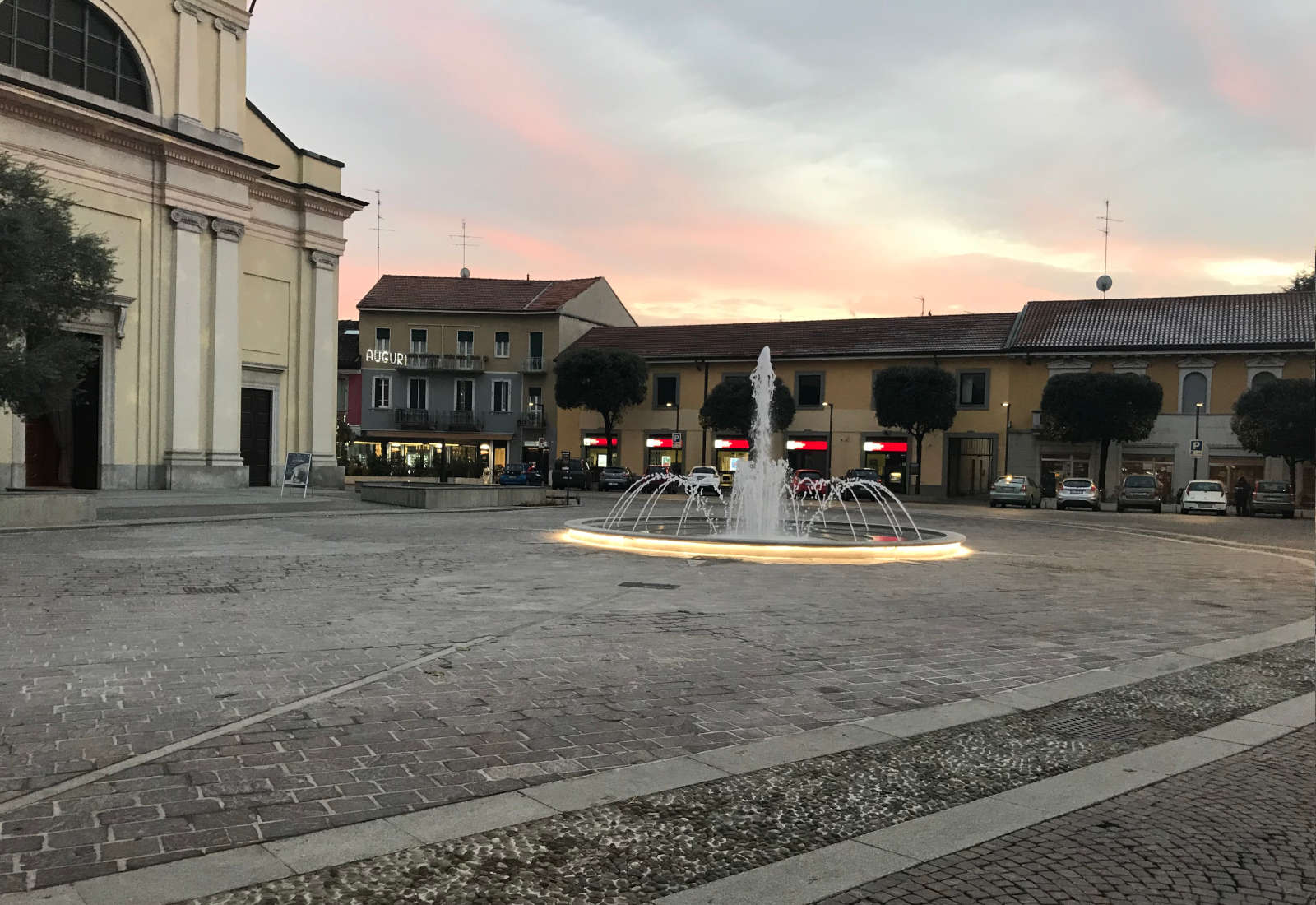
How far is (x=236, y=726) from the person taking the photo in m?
5.31

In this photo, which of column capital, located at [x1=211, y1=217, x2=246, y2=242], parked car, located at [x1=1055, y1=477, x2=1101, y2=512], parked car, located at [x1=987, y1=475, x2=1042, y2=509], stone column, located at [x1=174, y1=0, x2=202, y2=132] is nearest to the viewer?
stone column, located at [x1=174, y1=0, x2=202, y2=132]

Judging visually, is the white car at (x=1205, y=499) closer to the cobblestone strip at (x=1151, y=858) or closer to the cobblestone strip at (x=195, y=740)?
the cobblestone strip at (x=1151, y=858)

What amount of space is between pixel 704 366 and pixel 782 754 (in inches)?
2016

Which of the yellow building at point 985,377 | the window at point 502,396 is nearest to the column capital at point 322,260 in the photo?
the window at point 502,396

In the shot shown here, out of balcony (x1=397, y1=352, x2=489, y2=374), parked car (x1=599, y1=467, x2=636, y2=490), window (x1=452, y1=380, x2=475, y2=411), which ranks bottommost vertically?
parked car (x1=599, y1=467, x2=636, y2=490)

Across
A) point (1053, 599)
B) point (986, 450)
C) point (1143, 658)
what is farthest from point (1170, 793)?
point (986, 450)

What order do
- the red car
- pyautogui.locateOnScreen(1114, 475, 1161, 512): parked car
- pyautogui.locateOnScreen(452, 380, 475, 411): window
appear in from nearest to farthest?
the red car, pyautogui.locateOnScreen(1114, 475, 1161, 512): parked car, pyautogui.locateOnScreen(452, 380, 475, 411): window

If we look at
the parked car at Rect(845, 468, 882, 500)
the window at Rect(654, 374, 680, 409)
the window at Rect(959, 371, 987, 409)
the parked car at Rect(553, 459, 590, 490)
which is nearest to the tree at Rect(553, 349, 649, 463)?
the window at Rect(654, 374, 680, 409)

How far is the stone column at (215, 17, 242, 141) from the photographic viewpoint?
31375 millimetres

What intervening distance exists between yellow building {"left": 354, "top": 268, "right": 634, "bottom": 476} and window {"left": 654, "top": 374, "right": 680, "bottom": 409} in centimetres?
640

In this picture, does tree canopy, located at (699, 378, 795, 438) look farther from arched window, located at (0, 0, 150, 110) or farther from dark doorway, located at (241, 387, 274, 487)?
arched window, located at (0, 0, 150, 110)

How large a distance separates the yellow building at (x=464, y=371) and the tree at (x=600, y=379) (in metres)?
4.32

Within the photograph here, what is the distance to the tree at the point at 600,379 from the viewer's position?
53.7 meters

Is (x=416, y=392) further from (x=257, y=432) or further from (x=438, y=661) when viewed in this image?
(x=438, y=661)
